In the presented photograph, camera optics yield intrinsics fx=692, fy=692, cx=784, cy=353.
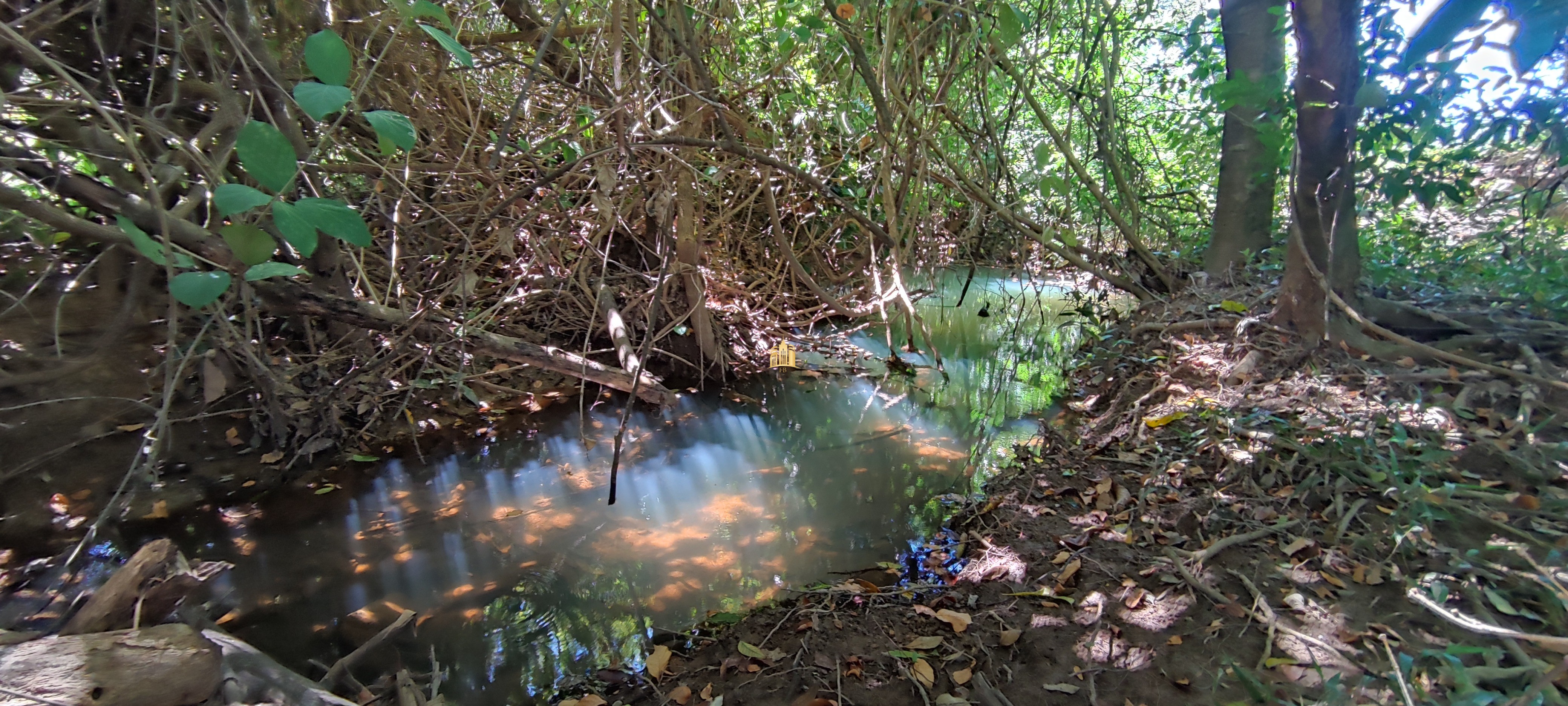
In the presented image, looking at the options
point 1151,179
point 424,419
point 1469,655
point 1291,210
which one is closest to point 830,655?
point 1469,655

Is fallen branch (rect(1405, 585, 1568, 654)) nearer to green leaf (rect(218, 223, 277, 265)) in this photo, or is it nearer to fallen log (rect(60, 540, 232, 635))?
green leaf (rect(218, 223, 277, 265))

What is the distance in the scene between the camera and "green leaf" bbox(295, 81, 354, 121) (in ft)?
3.61

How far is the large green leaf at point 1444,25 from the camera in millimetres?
1202

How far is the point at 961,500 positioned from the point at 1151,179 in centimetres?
426

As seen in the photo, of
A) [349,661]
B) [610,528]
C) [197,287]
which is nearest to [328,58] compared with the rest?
[197,287]

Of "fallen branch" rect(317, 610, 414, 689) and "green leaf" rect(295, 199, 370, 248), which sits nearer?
"green leaf" rect(295, 199, 370, 248)

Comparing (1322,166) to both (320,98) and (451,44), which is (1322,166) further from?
(320,98)

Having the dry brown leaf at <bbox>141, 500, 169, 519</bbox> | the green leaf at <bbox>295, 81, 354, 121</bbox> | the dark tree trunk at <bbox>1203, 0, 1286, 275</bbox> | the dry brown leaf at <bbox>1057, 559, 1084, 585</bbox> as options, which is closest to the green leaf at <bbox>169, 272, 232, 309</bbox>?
the green leaf at <bbox>295, 81, 354, 121</bbox>

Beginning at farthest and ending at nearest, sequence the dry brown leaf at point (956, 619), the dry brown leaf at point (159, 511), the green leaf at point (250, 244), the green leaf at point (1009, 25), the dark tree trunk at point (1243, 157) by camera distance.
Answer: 1. the dark tree trunk at point (1243, 157)
2. the dry brown leaf at point (159, 511)
3. the green leaf at point (1009, 25)
4. the dry brown leaf at point (956, 619)
5. the green leaf at point (250, 244)

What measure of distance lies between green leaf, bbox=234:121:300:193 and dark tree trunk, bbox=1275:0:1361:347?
10.2 ft

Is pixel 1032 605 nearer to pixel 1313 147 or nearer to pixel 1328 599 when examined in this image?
pixel 1328 599

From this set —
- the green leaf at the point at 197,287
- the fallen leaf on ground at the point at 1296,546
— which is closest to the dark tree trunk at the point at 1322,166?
the fallen leaf on ground at the point at 1296,546

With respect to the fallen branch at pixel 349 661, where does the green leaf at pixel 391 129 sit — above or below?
above

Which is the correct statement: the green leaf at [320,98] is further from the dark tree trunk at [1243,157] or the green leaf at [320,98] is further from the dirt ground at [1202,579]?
→ the dark tree trunk at [1243,157]
